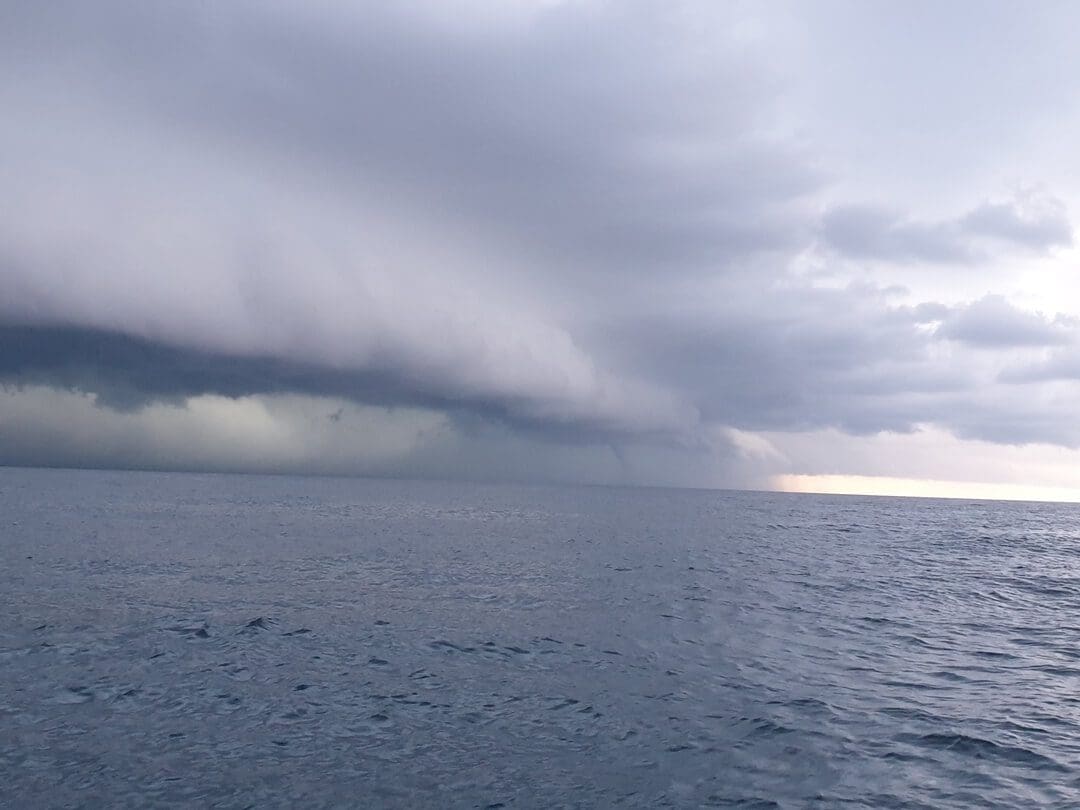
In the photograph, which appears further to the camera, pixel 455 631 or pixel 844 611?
pixel 844 611

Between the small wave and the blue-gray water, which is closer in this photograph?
the blue-gray water

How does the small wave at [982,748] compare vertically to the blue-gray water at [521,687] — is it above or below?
above

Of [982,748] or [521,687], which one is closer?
[982,748]

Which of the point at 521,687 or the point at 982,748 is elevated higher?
the point at 982,748

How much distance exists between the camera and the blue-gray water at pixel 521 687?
57.9ft

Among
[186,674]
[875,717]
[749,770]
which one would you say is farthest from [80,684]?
[875,717]

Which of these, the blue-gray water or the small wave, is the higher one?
the small wave

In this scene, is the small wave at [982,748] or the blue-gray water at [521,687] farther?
the small wave at [982,748]

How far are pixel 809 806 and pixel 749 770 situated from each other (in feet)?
7.53

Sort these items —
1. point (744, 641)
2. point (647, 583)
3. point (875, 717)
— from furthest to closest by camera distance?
1. point (647, 583)
2. point (744, 641)
3. point (875, 717)

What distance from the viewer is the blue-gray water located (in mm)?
17656

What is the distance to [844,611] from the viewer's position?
4272 centimetres

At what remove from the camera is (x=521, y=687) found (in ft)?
84.6

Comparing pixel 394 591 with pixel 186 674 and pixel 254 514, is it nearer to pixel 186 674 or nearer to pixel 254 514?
pixel 186 674
